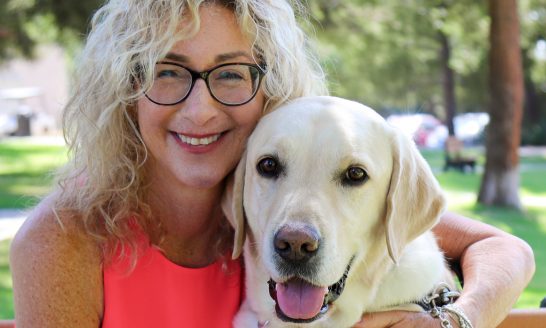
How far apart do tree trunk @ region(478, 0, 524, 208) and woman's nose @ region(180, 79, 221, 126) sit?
10698 millimetres

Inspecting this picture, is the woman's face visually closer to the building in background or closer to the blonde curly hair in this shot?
the blonde curly hair

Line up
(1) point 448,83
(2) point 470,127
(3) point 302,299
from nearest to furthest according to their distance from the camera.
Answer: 1. (3) point 302,299
2. (1) point 448,83
3. (2) point 470,127

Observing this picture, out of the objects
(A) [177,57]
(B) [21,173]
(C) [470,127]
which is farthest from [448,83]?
(A) [177,57]

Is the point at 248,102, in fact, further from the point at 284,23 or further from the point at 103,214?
the point at 103,214

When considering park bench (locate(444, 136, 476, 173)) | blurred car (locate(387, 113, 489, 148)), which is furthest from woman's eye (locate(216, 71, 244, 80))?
blurred car (locate(387, 113, 489, 148))

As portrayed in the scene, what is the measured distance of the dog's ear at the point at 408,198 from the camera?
8.43 ft

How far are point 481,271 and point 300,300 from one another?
2.67 ft

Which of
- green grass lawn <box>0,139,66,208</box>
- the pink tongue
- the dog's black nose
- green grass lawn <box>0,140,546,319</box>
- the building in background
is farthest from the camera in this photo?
the building in background

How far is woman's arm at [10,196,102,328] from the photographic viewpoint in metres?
2.56

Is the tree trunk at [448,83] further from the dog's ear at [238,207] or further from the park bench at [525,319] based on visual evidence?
the dog's ear at [238,207]

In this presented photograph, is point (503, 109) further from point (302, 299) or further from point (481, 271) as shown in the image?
point (302, 299)

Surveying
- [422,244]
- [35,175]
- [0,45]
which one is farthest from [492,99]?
[0,45]

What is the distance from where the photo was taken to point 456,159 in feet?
67.8

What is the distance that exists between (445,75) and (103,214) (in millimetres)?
28273
